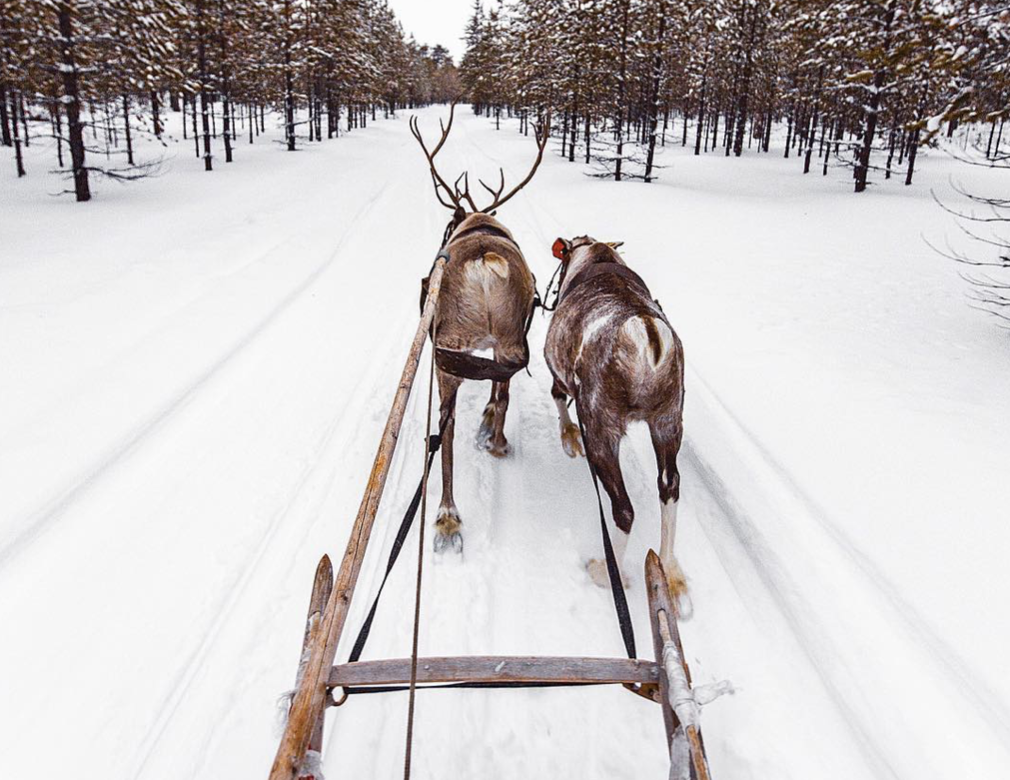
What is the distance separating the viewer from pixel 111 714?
2.31 meters

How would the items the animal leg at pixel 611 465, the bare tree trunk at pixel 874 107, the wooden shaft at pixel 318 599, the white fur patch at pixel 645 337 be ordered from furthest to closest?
the bare tree trunk at pixel 874 107 < the animal leg at pixel 611 465 < the white fur patch at pixel 645 337 < the wooden shaft at pixel 318 599

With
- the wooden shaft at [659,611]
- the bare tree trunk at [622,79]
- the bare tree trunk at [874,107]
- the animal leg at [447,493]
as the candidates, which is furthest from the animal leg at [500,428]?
the bare tree trunk at [622,79]

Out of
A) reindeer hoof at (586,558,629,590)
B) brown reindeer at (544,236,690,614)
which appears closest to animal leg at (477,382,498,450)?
brown reindeer at (544,236,690,614)

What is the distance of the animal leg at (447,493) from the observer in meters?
3.29

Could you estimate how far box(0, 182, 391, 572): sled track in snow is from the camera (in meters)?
3.28

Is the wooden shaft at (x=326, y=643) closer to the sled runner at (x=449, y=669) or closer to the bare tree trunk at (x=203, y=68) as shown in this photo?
the sled runner at (x=449, y=669)

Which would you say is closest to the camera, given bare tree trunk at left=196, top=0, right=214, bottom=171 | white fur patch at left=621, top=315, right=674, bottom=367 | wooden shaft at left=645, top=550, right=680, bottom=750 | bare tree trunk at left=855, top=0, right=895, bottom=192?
wooden shaft at left=645, top=550, right=680, bottom=750

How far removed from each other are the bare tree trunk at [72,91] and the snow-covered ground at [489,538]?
7763 millimetres

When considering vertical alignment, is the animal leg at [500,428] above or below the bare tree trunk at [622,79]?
below

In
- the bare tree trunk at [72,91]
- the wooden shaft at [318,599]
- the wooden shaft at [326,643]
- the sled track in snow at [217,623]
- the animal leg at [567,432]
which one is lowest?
the sled track in snow at [217,623]

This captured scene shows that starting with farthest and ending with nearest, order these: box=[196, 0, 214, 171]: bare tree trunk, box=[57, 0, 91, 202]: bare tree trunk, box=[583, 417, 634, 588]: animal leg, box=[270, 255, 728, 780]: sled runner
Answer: box=[196, 0, 214, 171]: bare tree trunk < box=[57, 0, 91, 202]: bare tree trunk < box=[583, 417, 634, 588]: animal leg < box=[270, 255, 728, 780]: sled runner

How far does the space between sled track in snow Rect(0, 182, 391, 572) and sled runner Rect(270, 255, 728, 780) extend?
235cm

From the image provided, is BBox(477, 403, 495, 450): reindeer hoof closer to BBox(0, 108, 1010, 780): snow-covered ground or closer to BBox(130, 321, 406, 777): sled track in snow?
BBox(0, 108, 1010, 780): snow-covered ground

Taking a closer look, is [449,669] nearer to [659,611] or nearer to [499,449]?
[659,611]
